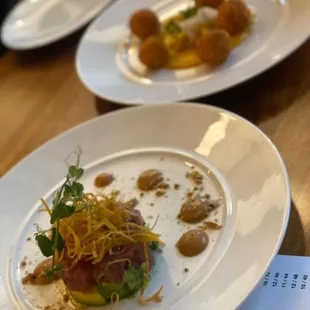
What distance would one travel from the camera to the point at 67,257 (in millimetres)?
867

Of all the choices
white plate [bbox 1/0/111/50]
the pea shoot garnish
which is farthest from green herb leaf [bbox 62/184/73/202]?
white plate [bbox 1/0/111/50]

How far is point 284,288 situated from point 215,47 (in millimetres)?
659

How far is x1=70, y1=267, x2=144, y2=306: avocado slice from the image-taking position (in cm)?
86

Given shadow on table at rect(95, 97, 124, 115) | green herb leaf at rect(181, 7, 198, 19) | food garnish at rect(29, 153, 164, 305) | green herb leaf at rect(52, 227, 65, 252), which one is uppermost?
green herb leaf at rect(52, 227, 65, 252)

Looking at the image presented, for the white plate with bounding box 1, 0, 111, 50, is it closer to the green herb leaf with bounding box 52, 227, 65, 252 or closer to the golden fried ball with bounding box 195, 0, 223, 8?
the golden fried ball with bounding box 195, 0, 223, 8

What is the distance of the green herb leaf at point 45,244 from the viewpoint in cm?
85

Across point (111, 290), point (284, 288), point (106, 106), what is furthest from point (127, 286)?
point (106, 106)

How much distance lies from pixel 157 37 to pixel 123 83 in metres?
0.18

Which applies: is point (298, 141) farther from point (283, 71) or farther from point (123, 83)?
point (123, 83)

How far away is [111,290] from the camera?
33.9 inches

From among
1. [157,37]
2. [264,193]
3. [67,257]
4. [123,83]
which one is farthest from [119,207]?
[157,37]

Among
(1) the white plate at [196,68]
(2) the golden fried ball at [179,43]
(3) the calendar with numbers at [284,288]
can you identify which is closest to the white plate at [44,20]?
(1) the white plate at [196,68]

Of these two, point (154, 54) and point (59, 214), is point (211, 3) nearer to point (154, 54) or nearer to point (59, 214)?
point (154, 54)

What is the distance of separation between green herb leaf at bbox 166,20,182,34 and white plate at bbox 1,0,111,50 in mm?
362
